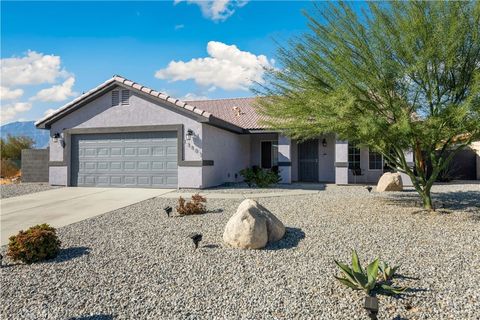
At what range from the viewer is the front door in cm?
1752

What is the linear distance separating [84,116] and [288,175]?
1016 centimetres

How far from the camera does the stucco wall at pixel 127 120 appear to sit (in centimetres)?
1327

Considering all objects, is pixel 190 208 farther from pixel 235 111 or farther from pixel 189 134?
pixel 235 111

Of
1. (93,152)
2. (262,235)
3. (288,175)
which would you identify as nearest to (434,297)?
(262,235)

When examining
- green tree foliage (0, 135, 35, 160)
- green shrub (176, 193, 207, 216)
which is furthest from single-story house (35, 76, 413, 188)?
green tree foliage (0, 135, 35, 160)

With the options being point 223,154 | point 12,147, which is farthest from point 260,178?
point 12,147

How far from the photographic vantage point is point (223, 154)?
50.6 feet

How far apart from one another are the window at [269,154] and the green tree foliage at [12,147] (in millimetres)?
17638

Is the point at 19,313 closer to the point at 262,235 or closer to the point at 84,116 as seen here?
the point at 262,235

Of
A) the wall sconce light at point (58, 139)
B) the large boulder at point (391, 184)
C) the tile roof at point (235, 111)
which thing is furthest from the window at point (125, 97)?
the large boulder at point (391, 184)

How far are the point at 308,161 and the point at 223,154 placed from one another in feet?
16.9

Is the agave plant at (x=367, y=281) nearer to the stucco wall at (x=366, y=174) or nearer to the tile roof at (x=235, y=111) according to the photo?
the tile roof at (x=235, y=111)

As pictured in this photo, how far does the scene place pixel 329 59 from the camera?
292 inches

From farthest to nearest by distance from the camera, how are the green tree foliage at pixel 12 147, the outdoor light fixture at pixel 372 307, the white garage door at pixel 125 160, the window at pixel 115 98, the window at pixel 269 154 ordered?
1. the green tree foliage at pixel 12 147
2. the window at pixel 269 154
3. the window at pixel 115 98
4. the white garage door at pixel 125 160
5. the outdoor light fixture at pixel 372 307
